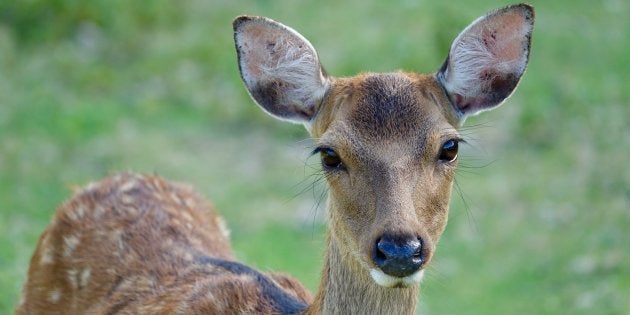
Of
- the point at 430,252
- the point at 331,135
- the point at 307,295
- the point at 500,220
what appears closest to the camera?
the point at 430,252

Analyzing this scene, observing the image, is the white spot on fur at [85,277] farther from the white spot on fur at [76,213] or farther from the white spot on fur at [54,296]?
the white spot on fur at [76,213]

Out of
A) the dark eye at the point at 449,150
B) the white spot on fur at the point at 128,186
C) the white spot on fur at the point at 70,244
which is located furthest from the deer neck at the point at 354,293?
the white spot on fur at the point at 128,186

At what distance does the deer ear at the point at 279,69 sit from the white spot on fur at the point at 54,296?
5.52ft

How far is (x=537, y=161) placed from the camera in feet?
41.9

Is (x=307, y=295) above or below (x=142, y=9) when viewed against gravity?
below

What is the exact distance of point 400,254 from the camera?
16.2 feet

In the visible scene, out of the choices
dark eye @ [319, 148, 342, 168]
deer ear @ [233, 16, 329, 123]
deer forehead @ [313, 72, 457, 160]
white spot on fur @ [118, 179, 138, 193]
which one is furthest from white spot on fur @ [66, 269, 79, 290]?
dark eye @ [319, 148, 342, 168]

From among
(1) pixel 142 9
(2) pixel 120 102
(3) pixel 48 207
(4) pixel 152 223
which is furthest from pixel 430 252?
(1) pixel 142 9

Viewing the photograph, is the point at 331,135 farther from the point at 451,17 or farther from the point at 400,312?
the point at 451,17

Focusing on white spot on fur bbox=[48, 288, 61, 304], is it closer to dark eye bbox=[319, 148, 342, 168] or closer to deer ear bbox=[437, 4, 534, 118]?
dark eye bbox=[319, 148, 342, 168]

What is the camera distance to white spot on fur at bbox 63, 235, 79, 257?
22.5 ft

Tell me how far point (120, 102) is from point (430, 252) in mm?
8899

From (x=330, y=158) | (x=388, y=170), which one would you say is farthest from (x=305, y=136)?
(x=388, y=170)

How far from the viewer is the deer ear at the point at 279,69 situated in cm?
584
